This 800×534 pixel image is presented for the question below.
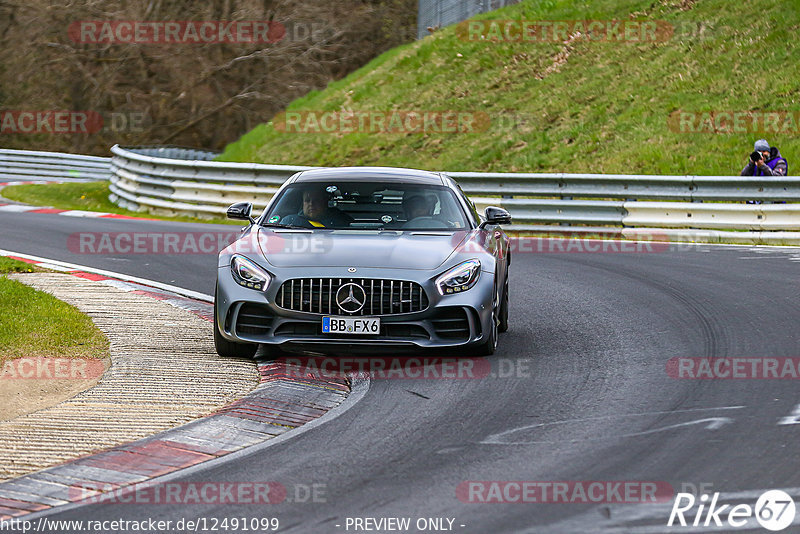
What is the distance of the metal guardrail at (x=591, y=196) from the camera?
18.0 meters

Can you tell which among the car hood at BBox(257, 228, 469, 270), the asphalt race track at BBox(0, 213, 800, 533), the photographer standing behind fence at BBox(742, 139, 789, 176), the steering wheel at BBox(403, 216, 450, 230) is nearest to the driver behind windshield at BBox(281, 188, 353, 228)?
the car hood at BBox(257, 228, 469, 270)

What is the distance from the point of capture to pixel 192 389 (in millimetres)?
7984

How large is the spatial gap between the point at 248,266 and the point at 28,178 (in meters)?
29.6

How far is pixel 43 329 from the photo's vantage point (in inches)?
386

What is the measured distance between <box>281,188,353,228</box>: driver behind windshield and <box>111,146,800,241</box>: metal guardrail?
30.9 feet
